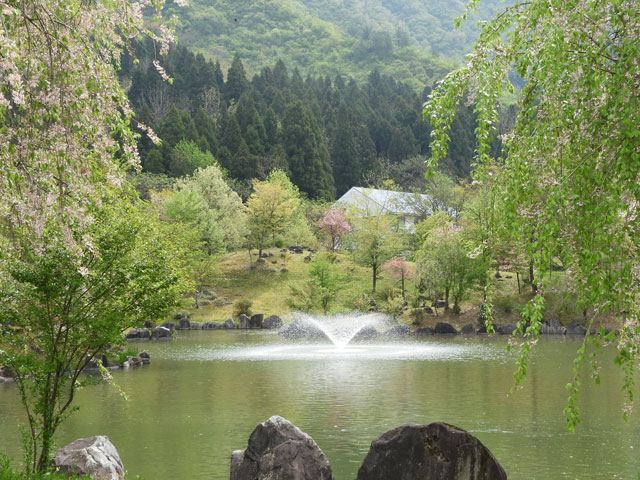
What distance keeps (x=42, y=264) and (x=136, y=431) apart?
5.65 m

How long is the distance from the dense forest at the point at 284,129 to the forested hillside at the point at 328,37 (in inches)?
1067

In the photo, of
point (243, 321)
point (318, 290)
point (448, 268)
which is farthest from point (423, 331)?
point (243, 321)

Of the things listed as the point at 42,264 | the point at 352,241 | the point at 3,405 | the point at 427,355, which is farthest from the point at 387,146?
the point at 42,264

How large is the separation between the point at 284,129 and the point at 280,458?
6849 centimetres

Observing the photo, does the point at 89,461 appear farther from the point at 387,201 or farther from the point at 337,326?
the point at 387,201

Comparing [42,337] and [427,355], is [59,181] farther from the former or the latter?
[427,355]

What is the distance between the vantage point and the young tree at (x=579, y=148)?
5039 millimetres

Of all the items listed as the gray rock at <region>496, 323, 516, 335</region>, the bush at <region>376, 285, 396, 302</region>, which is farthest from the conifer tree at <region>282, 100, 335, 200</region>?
the gray rock at <region>496, 323, 516, 335</region>

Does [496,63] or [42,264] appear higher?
[496,63]

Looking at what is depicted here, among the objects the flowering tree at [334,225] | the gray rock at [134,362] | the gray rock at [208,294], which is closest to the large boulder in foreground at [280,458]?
the gray rock at [134,362]

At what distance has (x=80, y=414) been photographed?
14.8 metres

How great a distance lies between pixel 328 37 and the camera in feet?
492

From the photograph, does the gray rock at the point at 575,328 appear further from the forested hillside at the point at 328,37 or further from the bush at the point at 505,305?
the forested hillside at the point at 328,37

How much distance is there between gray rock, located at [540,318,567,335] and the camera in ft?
120
